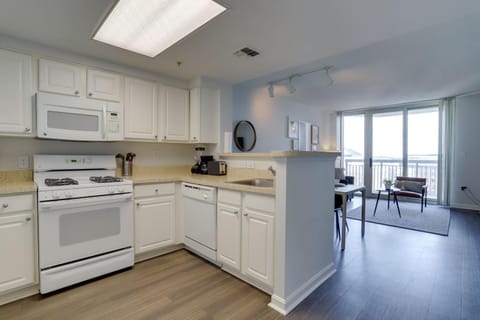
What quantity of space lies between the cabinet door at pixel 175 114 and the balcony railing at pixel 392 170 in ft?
17.4

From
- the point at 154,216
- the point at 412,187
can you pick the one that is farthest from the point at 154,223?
the point at 412,187

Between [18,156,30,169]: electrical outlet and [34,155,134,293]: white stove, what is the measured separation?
12cm

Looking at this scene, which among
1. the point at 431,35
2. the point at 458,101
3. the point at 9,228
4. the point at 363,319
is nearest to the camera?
the point at 363,319

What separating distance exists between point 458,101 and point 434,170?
159 cm

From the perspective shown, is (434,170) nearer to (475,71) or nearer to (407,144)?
(407,144)

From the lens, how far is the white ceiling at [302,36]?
1.75 m

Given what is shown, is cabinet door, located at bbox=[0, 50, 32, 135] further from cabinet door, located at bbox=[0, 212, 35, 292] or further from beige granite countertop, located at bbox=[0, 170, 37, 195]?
cabinet door, located at bbox=[0, 212, 35, 292]

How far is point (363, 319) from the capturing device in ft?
5.51

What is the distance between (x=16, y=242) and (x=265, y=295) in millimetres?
2048

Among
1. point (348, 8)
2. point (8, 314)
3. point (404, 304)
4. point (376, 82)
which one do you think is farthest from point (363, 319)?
point (376, 82)

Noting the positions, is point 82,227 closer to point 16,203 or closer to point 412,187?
point 16,203

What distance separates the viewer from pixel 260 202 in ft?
6.34

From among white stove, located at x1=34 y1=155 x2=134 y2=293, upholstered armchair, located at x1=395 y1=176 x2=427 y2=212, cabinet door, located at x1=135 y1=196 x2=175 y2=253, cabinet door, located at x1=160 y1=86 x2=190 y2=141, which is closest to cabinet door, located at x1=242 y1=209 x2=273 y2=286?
cabinet door, located at x1=135 y1=196 x2=175 y2=253

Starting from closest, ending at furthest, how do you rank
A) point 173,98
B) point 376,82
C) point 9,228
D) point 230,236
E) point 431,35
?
point 9,228
point 230,236
point 431,35
point 173,98
point 376,82
